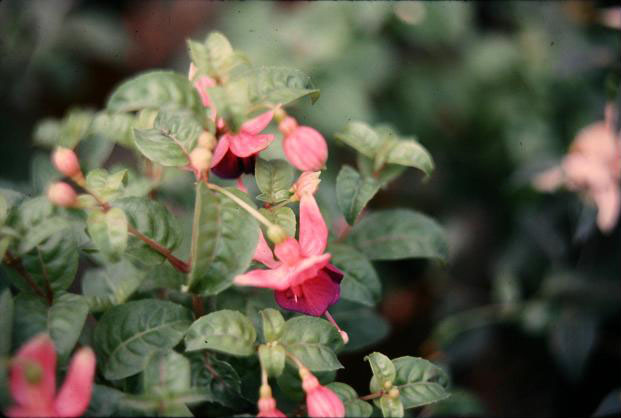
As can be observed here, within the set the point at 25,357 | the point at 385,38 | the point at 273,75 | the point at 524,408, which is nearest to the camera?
the point at 25,357

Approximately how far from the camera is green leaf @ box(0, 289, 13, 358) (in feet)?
1.66

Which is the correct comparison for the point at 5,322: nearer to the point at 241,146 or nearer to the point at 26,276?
the point at 26,276

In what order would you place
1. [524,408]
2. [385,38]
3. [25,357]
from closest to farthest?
[25,357] → [524,408] → [385,38]

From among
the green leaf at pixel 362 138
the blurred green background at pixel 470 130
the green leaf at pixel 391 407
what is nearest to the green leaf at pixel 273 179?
the green leaf at pixel 362 138

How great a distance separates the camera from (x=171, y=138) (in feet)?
1.91

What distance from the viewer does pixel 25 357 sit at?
0.44 metres

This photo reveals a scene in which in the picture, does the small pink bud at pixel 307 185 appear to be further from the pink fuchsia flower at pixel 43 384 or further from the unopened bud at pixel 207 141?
the pink fuchsia flower at pixel 43 384

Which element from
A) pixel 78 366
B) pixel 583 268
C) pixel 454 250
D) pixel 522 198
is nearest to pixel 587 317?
pixel 583 268

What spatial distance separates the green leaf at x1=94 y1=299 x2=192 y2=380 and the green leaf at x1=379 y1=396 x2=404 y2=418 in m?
0.20

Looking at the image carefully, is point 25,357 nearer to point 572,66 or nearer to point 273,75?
point 273,75

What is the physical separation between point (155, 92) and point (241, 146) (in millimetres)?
90

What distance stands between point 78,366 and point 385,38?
131 cm

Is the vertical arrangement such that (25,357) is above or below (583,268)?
above

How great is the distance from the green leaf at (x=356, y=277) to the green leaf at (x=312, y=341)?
0.09 m
